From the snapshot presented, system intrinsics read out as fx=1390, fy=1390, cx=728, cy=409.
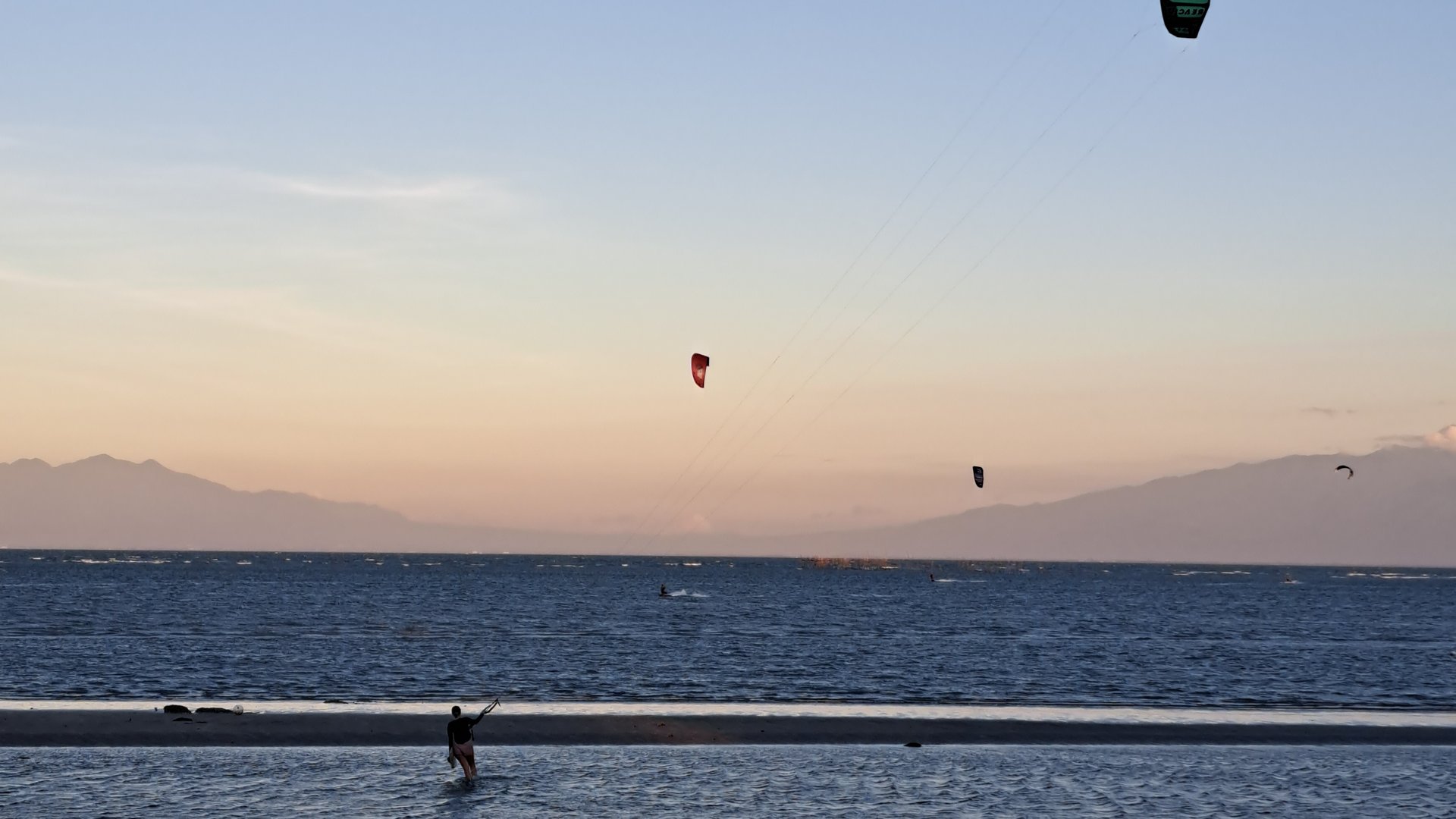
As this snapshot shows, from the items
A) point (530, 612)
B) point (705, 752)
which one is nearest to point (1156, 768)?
point (705, 752)

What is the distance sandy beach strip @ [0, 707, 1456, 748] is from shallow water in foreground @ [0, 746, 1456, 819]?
4.55 ft

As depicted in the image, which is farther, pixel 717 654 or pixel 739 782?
pixel 717 654

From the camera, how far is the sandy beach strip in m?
36.7

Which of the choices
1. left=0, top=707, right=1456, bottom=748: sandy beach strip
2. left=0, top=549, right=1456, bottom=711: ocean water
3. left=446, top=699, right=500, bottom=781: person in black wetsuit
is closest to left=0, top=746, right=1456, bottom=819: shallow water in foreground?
left=446, top=699, right=500, bottom=781: person in black wetsuit

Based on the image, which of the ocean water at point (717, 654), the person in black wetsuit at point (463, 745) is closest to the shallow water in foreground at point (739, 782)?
the person in black wetsuit at point (463, 745)

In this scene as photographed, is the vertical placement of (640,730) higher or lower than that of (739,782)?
higher

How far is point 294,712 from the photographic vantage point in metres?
42.1

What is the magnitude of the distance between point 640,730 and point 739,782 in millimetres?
8115

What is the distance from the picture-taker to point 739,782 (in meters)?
31.2

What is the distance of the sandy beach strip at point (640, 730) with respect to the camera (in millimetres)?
36719

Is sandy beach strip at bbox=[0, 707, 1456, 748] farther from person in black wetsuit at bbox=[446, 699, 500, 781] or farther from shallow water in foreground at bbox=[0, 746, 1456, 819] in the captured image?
person in black wetsuit at bbox=[446, 699, 500, 781]

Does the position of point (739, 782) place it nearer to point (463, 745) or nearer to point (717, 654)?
point (463, 745)

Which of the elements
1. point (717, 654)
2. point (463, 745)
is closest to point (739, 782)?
point (463, 745)

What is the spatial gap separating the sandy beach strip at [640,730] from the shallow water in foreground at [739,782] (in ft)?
4.55
